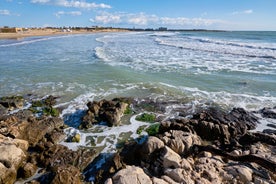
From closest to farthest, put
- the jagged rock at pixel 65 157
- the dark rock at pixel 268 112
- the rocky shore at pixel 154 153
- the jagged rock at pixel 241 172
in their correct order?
the jagged rock at pixel 241 172, the rocky shore at pixel 154 153, the jagged rock at pixel 65 157, the dark rock at pixel 268 112

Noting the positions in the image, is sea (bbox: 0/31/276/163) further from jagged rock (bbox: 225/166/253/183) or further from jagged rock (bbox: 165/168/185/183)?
jagged rock (bbox: 225/166/253/183)

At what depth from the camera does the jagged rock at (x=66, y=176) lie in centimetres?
701

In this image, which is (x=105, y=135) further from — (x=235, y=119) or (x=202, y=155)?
(x=235, y=119)

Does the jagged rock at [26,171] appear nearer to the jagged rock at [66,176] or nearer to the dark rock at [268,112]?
the jagged rock at [66,176]

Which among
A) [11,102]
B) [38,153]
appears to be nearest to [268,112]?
[38,153]

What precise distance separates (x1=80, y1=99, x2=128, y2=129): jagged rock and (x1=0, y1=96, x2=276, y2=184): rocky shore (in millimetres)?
43

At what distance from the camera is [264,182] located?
6.56 metres

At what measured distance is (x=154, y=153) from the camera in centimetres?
791

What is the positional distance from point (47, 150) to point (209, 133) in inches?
224

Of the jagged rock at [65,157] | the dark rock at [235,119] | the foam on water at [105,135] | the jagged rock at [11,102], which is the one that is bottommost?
the foam on water at [105,135]

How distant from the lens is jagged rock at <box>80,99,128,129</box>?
37.8 feet

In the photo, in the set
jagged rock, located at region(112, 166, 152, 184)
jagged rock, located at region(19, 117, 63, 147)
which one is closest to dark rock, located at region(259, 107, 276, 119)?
jagged rock, located at region(112, 166, 152, 184)

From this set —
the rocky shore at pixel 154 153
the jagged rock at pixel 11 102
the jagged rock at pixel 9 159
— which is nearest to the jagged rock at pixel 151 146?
the rocky shore at pixel 154 153

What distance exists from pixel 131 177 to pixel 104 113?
567 centimetres
